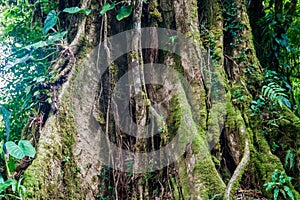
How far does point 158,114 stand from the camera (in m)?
2.62

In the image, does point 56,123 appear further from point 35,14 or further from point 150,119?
point 35,14

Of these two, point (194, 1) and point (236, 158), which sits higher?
point (194, 1)

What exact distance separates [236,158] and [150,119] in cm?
80

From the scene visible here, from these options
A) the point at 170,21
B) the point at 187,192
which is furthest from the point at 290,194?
the point at 170,21

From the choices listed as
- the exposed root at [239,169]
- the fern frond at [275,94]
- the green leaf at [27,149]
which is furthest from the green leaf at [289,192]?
the green leaf at [27,149]

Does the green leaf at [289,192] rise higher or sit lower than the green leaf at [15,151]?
lower

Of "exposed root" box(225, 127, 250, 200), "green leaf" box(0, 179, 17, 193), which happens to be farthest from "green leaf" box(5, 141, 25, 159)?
"exposed root" box(225, 127, 250, 200)

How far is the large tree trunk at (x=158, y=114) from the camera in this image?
89.4 inches

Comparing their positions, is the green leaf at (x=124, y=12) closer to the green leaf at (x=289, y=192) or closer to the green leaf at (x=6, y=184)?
the green leaf at (x=6, y=184)

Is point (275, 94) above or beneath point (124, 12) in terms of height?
beneath

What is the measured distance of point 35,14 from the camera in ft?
12.8

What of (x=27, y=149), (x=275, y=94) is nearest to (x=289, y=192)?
(x=275, y=94)

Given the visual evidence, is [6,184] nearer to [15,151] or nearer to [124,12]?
[15,151]

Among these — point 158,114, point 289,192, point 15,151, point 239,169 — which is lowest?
point 289,192
